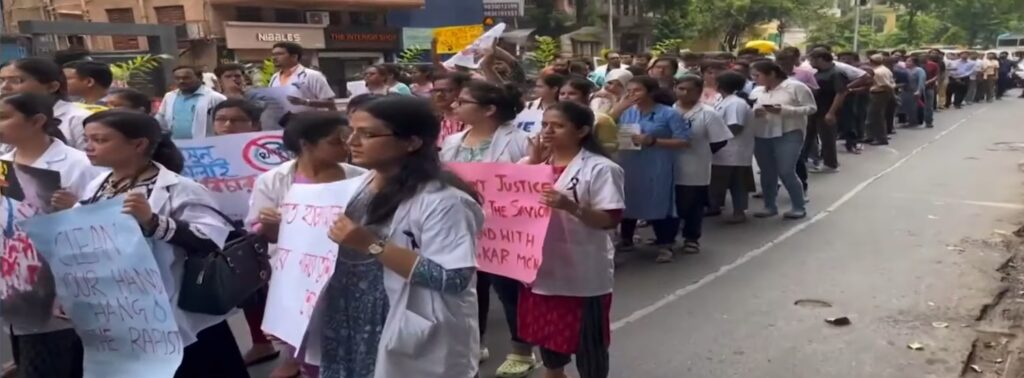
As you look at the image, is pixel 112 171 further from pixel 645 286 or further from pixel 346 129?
pixel 645 286

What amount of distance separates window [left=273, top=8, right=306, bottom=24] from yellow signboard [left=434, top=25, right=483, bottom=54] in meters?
17.8

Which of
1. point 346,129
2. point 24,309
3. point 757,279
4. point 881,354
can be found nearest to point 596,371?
point 346,129

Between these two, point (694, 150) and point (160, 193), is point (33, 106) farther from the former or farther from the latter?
point (694, 150)

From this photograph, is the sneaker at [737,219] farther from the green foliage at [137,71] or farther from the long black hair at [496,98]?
the green foliage at [137,71]

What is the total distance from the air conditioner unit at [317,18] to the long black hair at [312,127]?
1056 inches

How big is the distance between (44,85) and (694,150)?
4502 millimetres

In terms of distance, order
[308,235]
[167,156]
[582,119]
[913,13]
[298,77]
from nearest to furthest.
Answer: [308,235] < [167,156] < [582,119] < [298,77] < [913,13]

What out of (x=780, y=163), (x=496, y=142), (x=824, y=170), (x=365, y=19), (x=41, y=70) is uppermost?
(x=365, y=19)

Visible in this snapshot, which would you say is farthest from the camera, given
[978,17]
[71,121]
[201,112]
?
[978,17]

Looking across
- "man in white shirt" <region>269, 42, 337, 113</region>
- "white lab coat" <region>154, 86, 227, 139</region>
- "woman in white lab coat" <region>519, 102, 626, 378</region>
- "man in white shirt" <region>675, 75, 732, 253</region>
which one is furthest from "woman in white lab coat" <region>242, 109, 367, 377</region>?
"man in white shirt" <region>675, 75, 732, 253</region>

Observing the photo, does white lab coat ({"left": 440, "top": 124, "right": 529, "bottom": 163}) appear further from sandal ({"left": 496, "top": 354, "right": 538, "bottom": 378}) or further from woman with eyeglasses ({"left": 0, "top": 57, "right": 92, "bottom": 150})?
woman with eyeglasses ({"left": 0, "top": 57, "right": 92, "bottom": 150})

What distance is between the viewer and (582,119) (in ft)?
13.4

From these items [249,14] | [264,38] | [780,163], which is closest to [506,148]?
[780,163]

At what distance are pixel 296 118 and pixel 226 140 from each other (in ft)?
2.67
